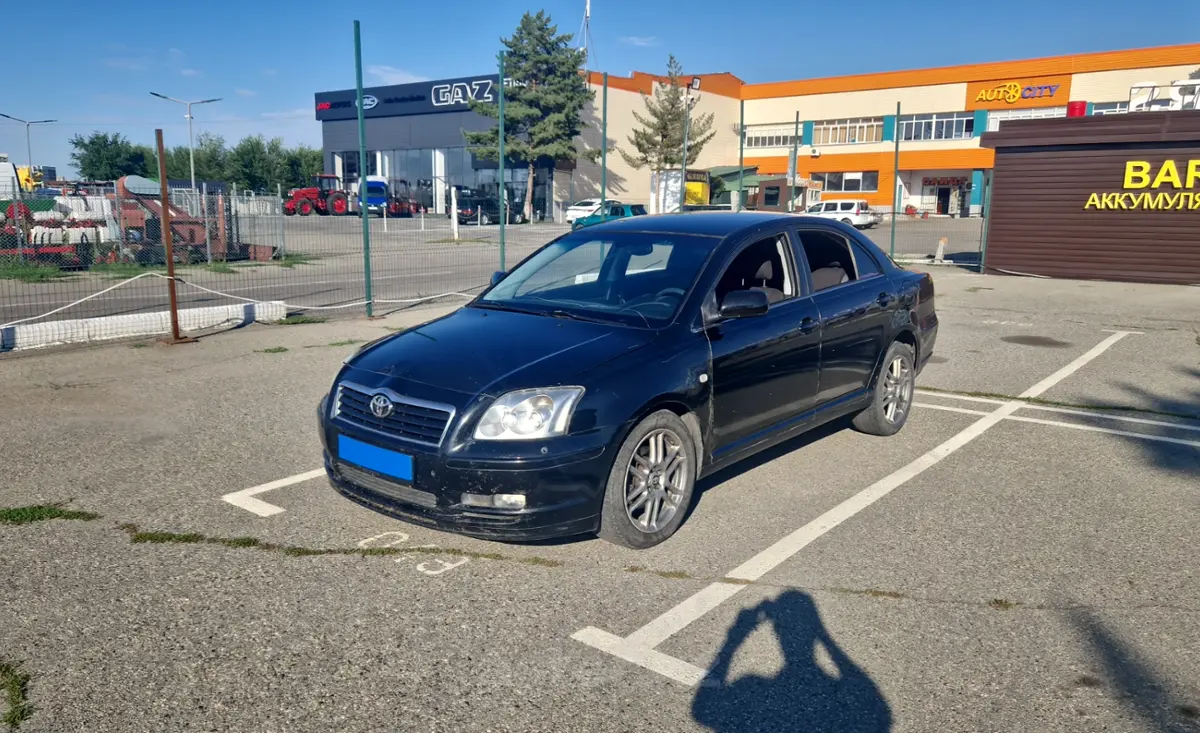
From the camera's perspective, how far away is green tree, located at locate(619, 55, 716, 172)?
51094 millimetres

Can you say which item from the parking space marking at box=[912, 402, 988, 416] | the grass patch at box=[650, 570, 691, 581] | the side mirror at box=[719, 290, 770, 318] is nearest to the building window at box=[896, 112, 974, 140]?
the parking space marking at box=[912, 402, 988, 416]

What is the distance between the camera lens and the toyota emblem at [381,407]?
432cm

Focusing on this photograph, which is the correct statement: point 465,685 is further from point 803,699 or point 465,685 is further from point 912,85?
point 912,85

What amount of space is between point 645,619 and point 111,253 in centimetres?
1782

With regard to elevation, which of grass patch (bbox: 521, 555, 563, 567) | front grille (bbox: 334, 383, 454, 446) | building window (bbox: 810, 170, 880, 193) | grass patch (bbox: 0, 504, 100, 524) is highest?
building window (bbox: 810, 170, 880, 193)

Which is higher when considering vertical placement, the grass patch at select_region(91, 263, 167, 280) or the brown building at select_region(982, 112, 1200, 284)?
the brown building at select_region(982, 112, 1200, 284)

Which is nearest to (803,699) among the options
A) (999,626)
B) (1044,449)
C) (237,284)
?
(999,626)

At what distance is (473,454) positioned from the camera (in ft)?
13.3

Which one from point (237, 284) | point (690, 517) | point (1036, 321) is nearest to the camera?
point (690, 517)

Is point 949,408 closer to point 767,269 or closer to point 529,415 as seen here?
point 767,269

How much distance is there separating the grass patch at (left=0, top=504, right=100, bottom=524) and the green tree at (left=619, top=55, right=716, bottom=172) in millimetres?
46821

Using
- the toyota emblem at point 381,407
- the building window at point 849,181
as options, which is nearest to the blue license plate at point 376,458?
the toyota emblem at point 381,407

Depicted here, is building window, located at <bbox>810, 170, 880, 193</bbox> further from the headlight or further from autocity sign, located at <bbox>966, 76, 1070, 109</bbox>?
the headlight

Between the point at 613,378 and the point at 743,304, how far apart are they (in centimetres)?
104
